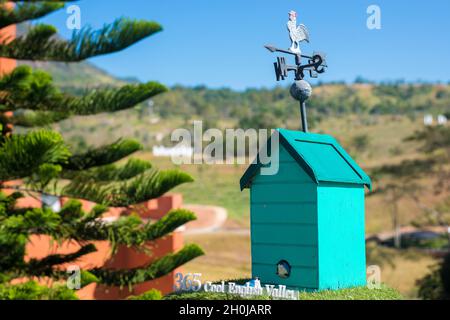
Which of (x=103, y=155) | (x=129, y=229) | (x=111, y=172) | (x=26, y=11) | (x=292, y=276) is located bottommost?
(x=129, y=229)

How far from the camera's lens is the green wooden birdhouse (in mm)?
2607

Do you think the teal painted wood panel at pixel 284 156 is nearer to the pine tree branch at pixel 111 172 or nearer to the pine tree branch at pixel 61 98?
the pine tree branch at pixel 61 98

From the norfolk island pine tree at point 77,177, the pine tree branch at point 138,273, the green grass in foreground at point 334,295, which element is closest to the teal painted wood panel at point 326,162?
the green grass in foreground at point 334,295

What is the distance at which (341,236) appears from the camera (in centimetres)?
270

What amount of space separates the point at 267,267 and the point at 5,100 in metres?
4.42

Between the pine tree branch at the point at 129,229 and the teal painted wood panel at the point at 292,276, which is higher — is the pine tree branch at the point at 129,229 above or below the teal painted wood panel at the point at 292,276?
below

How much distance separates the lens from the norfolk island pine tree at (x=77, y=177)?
5914 millimetres

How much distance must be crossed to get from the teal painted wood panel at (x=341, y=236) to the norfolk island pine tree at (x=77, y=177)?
3.30m

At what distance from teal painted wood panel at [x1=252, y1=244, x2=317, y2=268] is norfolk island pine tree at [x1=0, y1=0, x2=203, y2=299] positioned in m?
3.11

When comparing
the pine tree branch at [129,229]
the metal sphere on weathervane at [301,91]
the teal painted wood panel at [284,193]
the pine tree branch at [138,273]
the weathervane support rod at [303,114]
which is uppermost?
the metal sphere on weathervane at [301,91]

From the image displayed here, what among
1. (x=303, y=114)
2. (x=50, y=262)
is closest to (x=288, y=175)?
(x=303, y=114)

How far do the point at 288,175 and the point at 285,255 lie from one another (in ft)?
1.08

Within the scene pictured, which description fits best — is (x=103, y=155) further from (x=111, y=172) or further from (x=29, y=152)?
(x=29, y=152)
